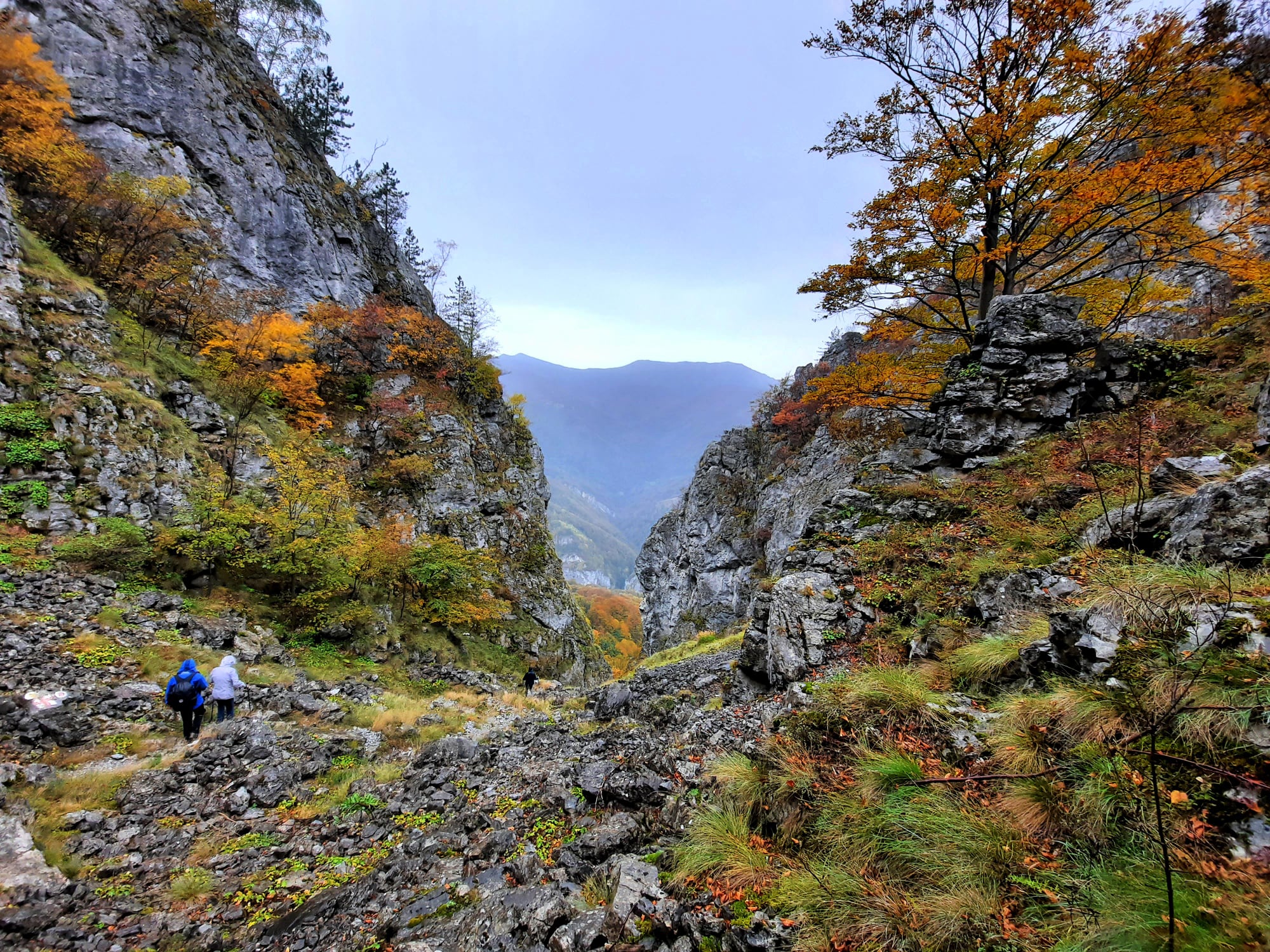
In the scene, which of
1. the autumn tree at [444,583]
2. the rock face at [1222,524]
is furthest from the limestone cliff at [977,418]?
the autumn tree at [444,583]

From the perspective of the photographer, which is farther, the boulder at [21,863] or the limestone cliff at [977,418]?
the limestone cliff at [977,418]

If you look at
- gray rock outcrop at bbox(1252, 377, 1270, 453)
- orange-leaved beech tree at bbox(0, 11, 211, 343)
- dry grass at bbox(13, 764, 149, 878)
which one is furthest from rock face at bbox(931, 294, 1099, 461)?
orange-leaved beech tree at bbox(0, 11, 211, 343)

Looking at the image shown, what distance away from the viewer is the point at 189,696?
24.3 ft

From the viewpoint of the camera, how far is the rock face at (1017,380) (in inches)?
357

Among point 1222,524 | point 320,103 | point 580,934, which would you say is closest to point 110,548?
point 580,934

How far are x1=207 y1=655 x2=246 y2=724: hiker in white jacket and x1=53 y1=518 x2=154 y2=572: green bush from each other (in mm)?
5011

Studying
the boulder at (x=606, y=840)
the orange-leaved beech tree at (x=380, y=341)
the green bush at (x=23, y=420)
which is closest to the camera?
the boulder at (x=606, y=840)

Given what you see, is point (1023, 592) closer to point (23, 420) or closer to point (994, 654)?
point (994, 654)

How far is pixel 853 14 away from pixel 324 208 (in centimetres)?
3298

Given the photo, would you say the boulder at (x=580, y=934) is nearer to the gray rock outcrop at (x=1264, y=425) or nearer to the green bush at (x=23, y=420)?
the gray rock outcrop at (x=1264, y=425)

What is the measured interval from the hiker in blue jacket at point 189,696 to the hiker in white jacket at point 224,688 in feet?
2.07

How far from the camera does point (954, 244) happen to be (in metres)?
10.4

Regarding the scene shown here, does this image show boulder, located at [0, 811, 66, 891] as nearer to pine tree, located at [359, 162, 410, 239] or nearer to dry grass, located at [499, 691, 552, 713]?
dry grass, located at [499, 691, 552, 713]

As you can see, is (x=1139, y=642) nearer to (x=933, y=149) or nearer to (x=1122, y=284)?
(x=933, y=149)
